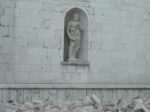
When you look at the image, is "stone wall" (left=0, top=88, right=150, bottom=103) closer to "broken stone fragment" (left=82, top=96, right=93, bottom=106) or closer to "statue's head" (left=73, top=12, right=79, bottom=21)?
"broken stone fragment" (left=82, top=96, right=93, bottom=106)

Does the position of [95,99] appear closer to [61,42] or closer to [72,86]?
[72,86]

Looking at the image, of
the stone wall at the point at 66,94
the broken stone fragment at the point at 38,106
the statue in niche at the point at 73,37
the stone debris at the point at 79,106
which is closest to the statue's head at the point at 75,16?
the statue in niche at the point at 73,37

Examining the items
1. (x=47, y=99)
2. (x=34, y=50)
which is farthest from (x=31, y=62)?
(x=47, y=99)

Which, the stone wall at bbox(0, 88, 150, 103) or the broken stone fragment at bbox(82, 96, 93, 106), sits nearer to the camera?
the broken stone fragment at bbox(82, 96, 93, 106)

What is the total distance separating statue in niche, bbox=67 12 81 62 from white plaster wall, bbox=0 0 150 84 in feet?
1.08

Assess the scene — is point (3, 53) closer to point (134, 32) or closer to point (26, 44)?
point (26, 44)

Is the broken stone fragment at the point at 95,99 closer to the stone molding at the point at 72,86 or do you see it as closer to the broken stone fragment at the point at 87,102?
the broken stone fragment at the point at 87,102

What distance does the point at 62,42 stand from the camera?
38.8 feet

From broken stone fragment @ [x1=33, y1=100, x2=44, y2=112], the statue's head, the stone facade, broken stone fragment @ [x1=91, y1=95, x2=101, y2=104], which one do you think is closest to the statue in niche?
the statue's head

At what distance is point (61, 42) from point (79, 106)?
6.72 feet

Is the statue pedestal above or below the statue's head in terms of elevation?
below

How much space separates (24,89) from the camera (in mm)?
11117

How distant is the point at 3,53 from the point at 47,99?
5.60 ft

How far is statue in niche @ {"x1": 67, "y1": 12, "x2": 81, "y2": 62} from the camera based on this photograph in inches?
477
